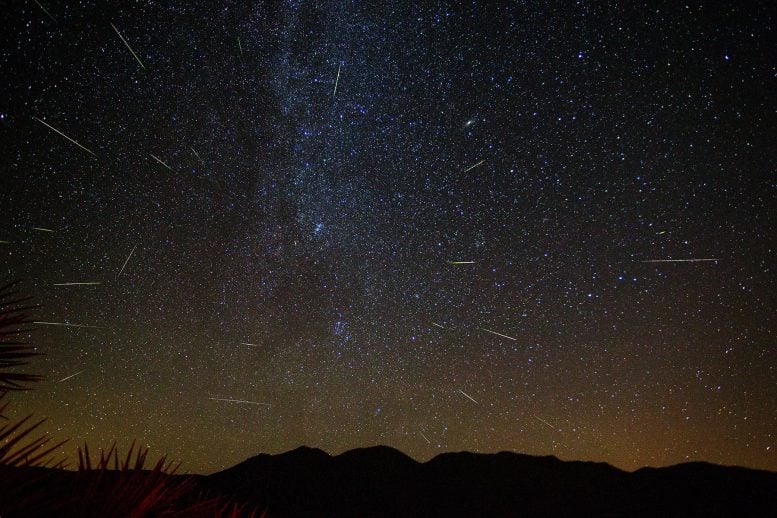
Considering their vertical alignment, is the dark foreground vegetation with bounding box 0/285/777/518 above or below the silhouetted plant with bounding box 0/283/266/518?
below

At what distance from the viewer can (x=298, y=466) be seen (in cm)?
2817

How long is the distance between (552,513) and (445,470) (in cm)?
769

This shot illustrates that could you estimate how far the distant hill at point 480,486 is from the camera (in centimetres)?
1870

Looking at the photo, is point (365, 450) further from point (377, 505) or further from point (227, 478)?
point (227, 478)

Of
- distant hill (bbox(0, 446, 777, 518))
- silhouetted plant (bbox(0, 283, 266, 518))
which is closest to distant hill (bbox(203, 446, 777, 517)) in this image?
distant hill (bbox(0, 446, 777, 518))

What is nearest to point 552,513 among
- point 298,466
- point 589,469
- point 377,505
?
point 589,469

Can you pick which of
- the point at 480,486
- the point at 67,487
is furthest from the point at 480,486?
the point at 67,487

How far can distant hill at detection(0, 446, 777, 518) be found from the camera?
18703 millimetres

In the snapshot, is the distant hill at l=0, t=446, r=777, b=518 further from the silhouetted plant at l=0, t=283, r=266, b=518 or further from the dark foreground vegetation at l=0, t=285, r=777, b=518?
the silhouetted plant at l=0, t=283, r=266, b=518

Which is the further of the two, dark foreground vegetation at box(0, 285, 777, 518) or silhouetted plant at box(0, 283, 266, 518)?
dark foreground vegetation at box(0, 285, 777, 518)

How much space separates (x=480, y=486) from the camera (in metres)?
23.8

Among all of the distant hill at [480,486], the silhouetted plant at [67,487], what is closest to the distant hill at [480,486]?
the distant hill at [480,486]

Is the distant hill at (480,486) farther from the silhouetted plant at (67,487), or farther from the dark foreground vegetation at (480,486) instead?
the silhouetted plant at (67,487)

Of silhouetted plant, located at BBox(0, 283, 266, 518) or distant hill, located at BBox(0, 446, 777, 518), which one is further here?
distant hill, located at BBox(0, 446, 777, 518)
